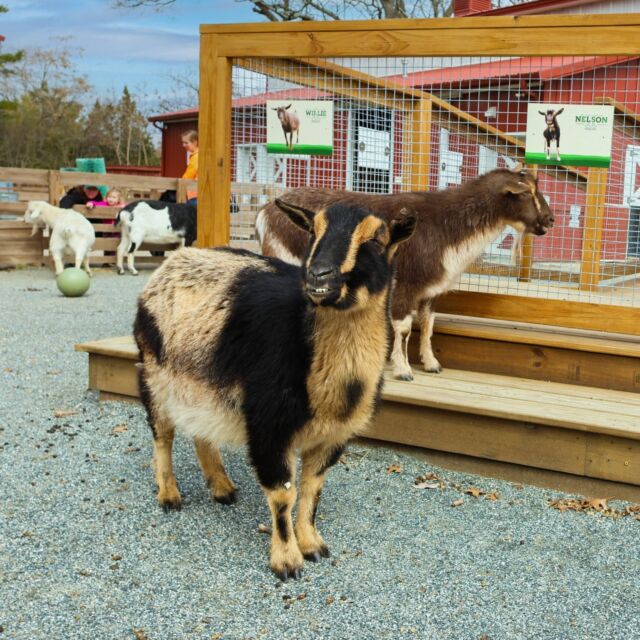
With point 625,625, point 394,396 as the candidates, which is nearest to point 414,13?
point 394,396

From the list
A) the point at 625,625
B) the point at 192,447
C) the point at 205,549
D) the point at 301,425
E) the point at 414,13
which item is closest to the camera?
the point at 625,625

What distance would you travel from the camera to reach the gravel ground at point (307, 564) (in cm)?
294

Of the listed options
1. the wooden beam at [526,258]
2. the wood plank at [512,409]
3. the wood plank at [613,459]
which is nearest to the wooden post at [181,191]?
the wooden beam at [526,258]

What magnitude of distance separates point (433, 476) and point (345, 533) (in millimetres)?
859

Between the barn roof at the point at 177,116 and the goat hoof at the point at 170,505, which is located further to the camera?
the barn roof at the point at 177,116

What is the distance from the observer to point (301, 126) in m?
5.46

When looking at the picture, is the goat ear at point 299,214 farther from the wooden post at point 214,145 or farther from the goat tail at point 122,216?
the goat tail at point 122,216

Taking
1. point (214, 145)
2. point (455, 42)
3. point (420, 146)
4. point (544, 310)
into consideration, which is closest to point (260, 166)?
point (214, 145)

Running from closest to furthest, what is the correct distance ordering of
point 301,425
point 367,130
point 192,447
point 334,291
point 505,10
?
point 334,291 < point 301,425 < point 192,447 < point 367,130 < point 505,10

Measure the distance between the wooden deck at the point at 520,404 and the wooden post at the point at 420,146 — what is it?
1.07 metres

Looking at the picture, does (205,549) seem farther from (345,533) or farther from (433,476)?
A: (433,476)

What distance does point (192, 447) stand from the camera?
4867 millimetres

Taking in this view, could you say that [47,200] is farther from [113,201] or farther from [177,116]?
[177,116]

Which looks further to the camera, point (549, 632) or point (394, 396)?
point (394, 396)
